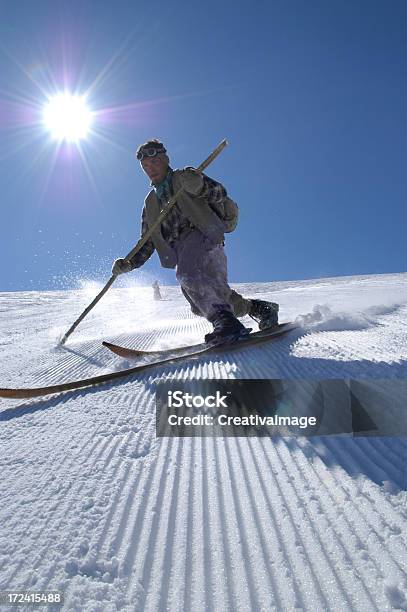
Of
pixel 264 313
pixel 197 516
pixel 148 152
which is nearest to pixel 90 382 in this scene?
pixel 197 516

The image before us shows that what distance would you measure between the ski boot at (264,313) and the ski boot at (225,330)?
21.9 inches

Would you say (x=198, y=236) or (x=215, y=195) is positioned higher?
(x=215, y=195)

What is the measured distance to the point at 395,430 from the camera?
1.14 m

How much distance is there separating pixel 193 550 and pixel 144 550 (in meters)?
0.09

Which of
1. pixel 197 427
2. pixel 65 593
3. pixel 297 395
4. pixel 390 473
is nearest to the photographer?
pixel 65 593

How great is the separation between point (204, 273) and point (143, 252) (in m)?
0.98

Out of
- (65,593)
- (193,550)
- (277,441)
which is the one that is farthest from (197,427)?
(65,593)

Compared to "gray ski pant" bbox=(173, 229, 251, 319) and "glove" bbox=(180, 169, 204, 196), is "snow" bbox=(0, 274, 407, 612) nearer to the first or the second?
Answer: "gray ski pant" bbox=(173, 229, 251, 319)

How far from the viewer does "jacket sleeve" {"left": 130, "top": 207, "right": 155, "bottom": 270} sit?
3965 millimetres

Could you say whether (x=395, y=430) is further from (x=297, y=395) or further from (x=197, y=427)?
(x=197, y=427)

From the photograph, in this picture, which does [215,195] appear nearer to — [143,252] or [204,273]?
[204,273]

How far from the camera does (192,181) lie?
334cm

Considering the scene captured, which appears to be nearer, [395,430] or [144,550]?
[144,550]

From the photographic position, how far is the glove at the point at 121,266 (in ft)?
12.9
